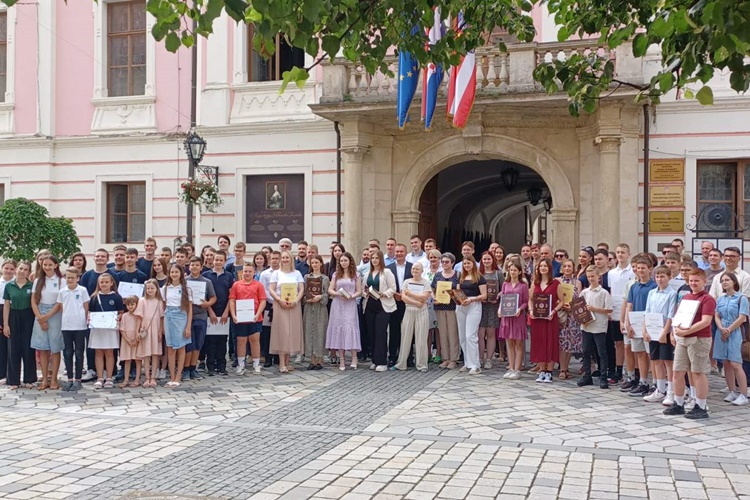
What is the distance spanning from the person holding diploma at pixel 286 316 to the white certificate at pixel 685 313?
5465 millimetres

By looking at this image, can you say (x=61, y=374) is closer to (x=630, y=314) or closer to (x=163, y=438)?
(x=163, y=438)

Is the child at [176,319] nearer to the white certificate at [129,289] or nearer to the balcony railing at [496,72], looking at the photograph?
the white certificate at [129,289]

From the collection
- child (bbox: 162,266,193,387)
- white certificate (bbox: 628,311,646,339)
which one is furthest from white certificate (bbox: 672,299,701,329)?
child (bbox: 162,266,193,387)

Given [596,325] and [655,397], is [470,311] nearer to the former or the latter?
[596,325]

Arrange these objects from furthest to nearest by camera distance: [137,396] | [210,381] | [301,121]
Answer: [301,121] → [210,381] → [137,396]

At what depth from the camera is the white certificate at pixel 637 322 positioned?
32.8 feet

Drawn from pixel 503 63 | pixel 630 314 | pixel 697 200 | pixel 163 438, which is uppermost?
pixel 503 63

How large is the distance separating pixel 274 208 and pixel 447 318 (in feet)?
23.0

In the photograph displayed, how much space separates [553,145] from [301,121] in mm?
5369

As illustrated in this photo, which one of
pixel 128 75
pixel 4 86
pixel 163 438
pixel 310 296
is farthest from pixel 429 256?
pixel 4 86

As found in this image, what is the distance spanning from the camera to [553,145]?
16.5m

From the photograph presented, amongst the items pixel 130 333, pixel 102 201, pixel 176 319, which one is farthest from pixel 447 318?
pixel 102 201

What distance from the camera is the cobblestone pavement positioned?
6098 mm

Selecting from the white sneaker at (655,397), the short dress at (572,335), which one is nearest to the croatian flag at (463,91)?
the short dress at (572,335)
